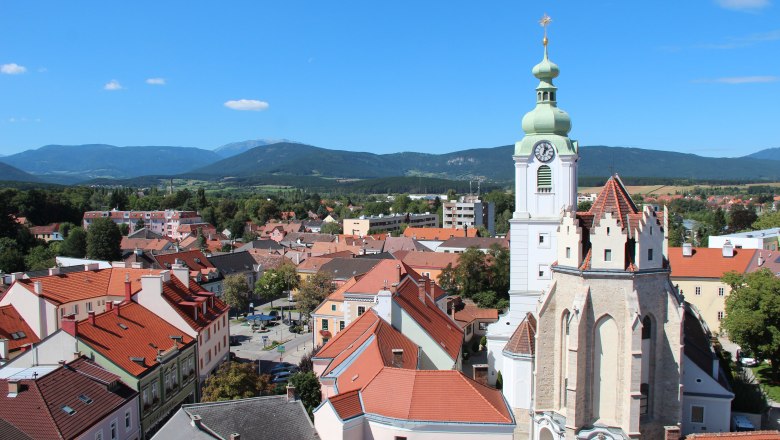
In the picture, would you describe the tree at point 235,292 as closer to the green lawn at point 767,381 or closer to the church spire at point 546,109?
the church spire at point 546,109

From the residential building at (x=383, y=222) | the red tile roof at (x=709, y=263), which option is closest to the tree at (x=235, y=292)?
the red tile roof at (x=709, y=263)

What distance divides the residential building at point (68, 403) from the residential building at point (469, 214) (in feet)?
447

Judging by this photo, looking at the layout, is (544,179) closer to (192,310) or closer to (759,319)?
(759,319)

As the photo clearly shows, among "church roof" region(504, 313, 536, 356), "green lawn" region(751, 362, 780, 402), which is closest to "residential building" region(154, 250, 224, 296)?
"church roof" region(504, 313, 536, 356)

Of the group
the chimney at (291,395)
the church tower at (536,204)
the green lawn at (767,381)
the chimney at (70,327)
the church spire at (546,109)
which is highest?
the church spire at (546,109)

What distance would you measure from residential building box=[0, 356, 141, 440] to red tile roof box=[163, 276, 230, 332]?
30.6 feet

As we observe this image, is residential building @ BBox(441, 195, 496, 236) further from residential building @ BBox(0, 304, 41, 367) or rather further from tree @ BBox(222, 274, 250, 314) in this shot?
residential building @ BBox(0, 304, 41, 367)

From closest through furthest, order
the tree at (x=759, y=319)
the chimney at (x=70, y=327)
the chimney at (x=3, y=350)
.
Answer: the chimney at (x=70, y=327), the chimney at (x=3, y=350), the tree at (x=759, y=319)

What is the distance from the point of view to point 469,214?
168m

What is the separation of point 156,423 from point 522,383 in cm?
2031

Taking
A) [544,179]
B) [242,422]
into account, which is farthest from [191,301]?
[544,179]

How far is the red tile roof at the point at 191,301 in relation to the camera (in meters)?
42.3

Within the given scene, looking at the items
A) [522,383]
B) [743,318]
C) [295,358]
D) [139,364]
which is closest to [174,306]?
[139,364]

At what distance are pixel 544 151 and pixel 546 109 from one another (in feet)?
9.52
